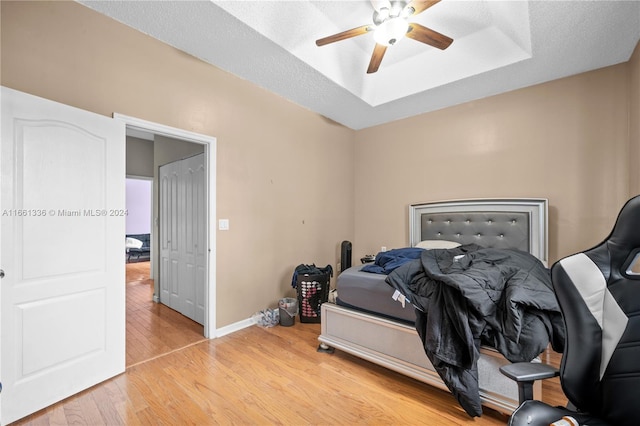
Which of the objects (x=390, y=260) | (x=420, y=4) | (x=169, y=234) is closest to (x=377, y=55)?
(x=420, y=4)

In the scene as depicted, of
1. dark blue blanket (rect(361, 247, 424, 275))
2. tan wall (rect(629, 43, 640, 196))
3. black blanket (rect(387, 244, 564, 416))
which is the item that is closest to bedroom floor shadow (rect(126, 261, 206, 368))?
dark blue blanket (rect(361, 247, 424, 275))

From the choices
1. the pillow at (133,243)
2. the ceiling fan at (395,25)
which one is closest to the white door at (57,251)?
the ceiling fan at (395,25)

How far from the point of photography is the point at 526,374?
1021 mm

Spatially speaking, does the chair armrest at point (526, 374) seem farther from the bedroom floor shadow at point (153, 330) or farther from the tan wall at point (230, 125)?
the bedroom floor shadow at point (153, 330)

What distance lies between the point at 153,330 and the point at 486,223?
4084 mm

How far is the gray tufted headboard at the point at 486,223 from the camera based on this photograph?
301cm

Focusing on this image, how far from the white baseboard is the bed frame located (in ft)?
3.30

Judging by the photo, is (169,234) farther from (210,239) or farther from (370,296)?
(370,296)

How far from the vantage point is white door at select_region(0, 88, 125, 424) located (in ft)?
5.42

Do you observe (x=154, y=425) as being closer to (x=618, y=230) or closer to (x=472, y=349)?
(x=472, y=349)

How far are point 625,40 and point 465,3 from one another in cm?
139

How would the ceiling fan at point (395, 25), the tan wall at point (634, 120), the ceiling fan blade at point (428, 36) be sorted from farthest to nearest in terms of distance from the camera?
1. the tan wall at point (634, 120)
2. the ceiling fan blade at point (428, 36)
3. the ceiling fan at point (395, 25)

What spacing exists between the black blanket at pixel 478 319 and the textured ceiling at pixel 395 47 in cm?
204

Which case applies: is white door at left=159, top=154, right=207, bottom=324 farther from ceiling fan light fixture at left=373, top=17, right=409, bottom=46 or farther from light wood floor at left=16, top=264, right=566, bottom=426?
ceiling fan light fixture at left=373, top=17, right=409, bottom=46
